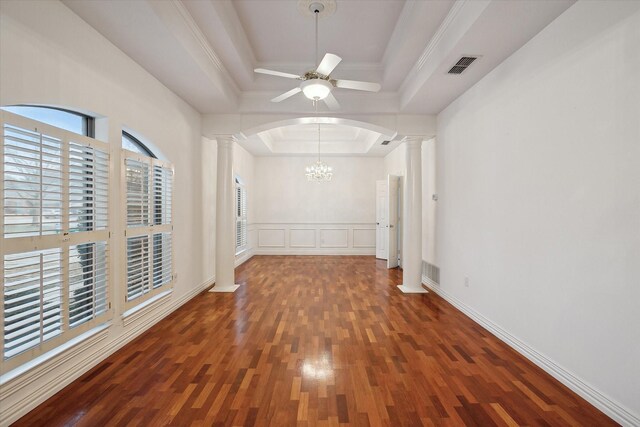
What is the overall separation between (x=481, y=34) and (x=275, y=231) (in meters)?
7.38

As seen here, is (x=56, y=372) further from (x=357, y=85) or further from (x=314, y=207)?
(x=314, y=207)

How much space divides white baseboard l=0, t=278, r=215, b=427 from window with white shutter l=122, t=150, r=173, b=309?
37cm

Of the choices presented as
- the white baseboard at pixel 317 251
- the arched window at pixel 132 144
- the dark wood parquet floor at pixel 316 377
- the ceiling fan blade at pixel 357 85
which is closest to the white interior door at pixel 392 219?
the white baseboard at pixel 317 251

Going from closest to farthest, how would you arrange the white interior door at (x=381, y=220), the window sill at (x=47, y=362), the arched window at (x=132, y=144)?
the window sill at (x=47, y=362) → the arched window at (x=132, y=144) → the white interior door at (x=381, y=220)

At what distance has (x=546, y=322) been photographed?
8.47 ft

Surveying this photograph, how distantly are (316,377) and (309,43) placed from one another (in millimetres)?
3820

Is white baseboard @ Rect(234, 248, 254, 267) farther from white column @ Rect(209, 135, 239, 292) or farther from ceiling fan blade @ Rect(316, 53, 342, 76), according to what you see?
ceiling fan blade @ Rect(316, 53, 342, 76)

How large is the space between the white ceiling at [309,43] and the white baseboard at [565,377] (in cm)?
289

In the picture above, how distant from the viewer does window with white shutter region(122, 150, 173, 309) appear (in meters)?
3.15

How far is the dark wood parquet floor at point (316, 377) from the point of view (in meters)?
1.98

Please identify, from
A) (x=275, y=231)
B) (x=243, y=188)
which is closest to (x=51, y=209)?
(x=243, y=188)

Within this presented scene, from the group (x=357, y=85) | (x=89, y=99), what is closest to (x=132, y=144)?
(x=89, y=99)

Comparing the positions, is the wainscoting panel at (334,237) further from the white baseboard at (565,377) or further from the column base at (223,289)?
the white baseboard at (565,377)

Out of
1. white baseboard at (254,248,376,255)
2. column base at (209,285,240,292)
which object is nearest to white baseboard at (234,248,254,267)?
white baseboard at (254,248,376,255)
